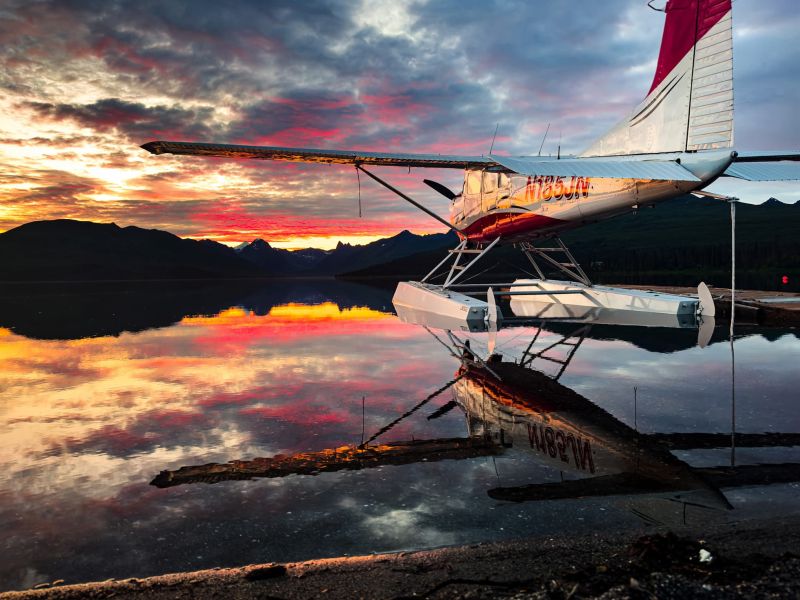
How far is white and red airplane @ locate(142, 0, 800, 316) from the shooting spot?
9.11 m

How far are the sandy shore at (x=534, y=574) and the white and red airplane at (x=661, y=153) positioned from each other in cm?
714

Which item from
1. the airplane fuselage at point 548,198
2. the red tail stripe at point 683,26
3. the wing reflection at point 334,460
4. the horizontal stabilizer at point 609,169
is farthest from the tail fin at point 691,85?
the wing reflection at point 334,460

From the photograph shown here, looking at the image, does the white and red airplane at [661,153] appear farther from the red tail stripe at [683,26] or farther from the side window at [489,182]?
the side window at [489,182]

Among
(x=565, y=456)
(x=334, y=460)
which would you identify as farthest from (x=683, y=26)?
(x=334, y=460)

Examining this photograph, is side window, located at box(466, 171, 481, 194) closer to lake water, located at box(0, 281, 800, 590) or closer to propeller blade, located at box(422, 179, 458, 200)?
propeller blade, located at box(422, 179, 458, 200)

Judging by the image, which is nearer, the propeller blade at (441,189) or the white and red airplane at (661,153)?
the white and red airplane at (661,153)

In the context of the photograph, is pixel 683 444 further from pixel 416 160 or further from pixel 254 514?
pixel 416 160

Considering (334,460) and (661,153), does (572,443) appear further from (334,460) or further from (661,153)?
(661,153)

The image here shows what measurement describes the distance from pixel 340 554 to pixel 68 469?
8.85 ft

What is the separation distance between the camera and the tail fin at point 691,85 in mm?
9047

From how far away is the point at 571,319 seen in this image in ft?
49.4

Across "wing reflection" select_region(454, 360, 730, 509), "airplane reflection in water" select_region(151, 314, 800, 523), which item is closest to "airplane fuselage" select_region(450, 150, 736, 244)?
"wing reflection" select_region(454, 360, 730, 509)

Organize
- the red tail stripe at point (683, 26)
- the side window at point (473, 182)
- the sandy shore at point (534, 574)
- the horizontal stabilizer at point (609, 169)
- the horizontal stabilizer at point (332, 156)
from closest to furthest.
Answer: the sandy shore at point (534, 574), the horizontal stabilizer at point (609, 169), the red tail stripe at point (683, 26), the horizontal stabilizer at point (332, 156), the side window at point (473, 182)

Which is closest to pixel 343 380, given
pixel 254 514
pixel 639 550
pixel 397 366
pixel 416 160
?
pixel 397 366
